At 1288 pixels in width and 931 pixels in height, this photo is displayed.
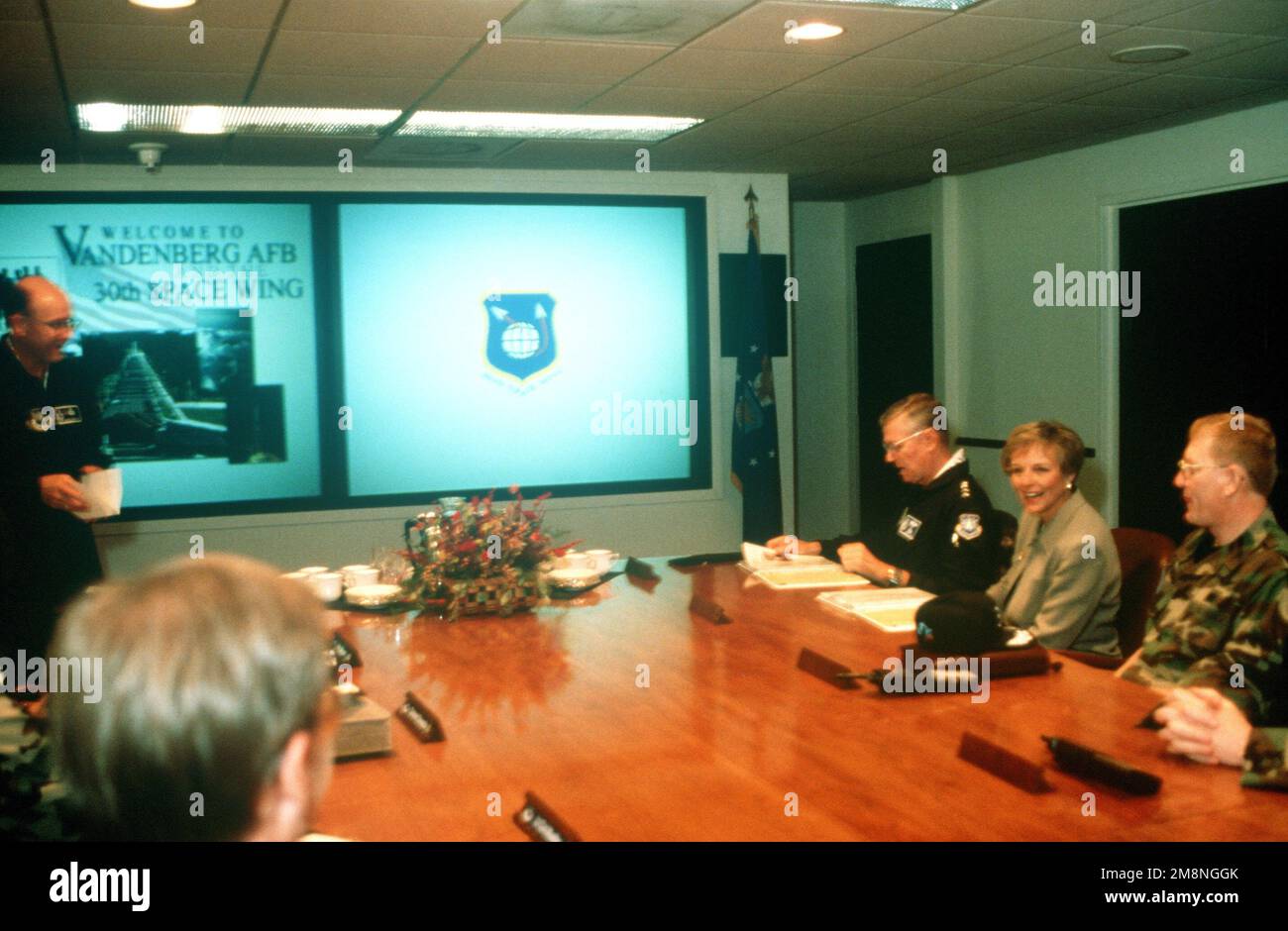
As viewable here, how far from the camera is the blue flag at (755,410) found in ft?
22.6

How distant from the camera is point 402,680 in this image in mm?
2686

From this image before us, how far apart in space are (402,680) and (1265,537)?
1930 millimetres

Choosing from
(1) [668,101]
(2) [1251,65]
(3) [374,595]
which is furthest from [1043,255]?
(3) [374,595]

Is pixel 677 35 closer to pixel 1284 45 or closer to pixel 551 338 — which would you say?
pixel 1284 45

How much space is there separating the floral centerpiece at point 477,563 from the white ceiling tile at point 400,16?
4.82 ft

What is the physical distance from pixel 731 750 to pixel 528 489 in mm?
4775

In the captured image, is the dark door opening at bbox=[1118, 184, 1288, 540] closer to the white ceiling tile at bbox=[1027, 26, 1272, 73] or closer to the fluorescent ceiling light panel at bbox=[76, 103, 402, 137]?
the white ceiling tile at bbox=[1027, 26, 1272, 73]

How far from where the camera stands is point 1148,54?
13.9 feet

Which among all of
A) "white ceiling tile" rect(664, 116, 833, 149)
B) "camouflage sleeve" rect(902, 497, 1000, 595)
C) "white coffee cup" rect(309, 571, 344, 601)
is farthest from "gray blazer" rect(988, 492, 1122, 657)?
"white ceiling tile" rect(664, 116, 833, 149)

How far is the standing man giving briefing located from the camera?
3.75 m

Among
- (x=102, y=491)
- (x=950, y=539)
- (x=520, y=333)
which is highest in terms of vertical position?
(x=520, y=333)

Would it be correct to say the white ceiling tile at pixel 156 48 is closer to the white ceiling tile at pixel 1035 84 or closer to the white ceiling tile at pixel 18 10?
the white ceiling tile at pixel 18 10

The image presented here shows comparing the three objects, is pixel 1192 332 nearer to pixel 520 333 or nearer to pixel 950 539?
pixel 950 539
